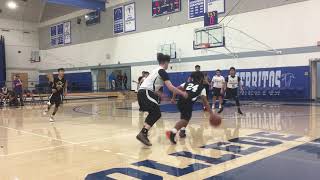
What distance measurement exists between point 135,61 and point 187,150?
22.4 m

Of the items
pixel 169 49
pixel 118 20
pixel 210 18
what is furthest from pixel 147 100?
pixel 118 20

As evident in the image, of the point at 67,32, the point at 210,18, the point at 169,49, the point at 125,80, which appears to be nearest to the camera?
the point at 210,18

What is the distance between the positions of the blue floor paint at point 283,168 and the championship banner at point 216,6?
55.4 ft

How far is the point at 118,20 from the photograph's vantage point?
29.3 metres

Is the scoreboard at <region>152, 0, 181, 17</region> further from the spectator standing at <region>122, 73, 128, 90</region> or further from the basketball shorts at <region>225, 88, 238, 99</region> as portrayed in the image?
the basketball shorts at <region>225, 88, 238, 99</region>

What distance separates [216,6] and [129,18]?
29.2ft

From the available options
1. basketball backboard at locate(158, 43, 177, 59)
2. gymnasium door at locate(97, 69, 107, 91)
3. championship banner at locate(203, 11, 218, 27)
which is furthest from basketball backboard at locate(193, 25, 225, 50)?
gymnasium door at locate(97, 69, 107, 91)

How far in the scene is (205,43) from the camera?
22266mm

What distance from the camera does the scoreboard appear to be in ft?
79.7

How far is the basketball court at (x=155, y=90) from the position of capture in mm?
5238

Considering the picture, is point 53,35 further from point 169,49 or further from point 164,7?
point 169,49

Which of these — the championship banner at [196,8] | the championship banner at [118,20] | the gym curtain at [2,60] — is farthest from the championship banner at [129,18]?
the gym curtain at [2,60]

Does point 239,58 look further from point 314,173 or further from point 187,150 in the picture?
point 314,173

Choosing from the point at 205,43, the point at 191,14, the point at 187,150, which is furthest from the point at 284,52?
the point at 187,150
